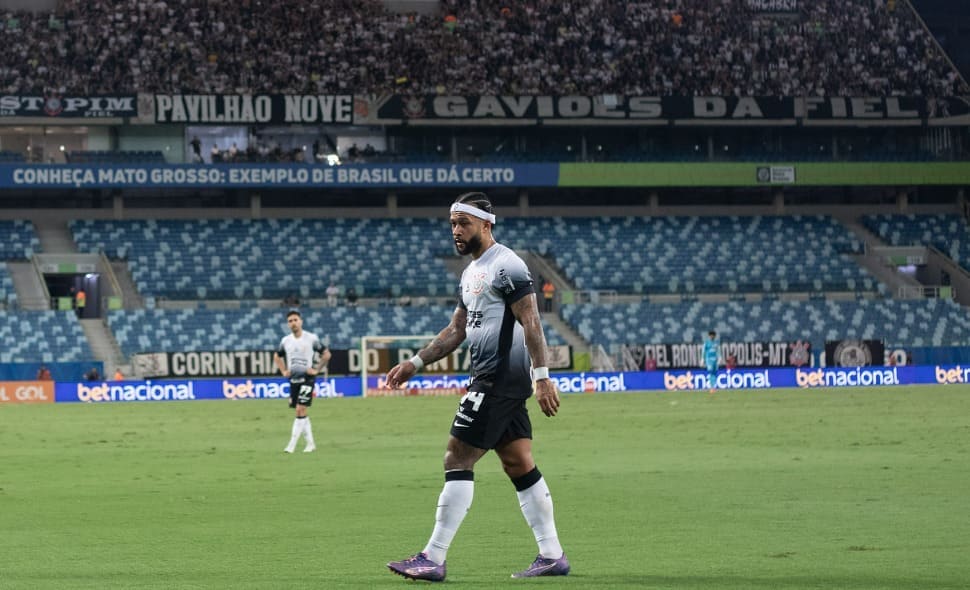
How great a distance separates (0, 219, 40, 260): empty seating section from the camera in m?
63.5

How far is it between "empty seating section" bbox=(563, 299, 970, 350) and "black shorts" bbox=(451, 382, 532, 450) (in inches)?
1941

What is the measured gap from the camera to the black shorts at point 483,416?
10.3 m

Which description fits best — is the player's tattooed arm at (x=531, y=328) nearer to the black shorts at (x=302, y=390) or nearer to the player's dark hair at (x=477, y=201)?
the player's dark hair at (x=477, y=201)

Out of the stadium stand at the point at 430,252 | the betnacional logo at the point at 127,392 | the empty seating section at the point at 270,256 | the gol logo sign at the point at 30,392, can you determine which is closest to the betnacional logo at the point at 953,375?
the stadium stand at the point at 430,252

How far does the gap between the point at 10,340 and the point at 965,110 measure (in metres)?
45.0

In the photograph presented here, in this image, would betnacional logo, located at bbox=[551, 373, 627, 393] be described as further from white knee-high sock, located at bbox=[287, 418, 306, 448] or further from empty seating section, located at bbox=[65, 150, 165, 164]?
white knee-high sock, located at bbox=[287, 418, 306, 448]

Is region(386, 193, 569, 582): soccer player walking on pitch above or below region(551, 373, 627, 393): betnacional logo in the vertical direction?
above

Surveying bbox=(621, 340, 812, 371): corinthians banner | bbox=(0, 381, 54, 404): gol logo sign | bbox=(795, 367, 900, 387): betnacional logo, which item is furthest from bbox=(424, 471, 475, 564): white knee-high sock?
bbox=(621, 340, 812, 371): corinthians banner

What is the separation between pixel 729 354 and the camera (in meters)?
59.0

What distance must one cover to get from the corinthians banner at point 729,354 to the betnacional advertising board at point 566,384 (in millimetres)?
4857

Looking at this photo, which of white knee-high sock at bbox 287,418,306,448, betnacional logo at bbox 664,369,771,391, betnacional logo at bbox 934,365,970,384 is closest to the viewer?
white knee-high sock at bbox 287,418,306,448

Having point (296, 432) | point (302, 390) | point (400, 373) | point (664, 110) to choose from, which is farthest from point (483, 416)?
point (664, 110)

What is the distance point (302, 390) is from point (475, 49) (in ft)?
152

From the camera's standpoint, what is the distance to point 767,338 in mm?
61094
